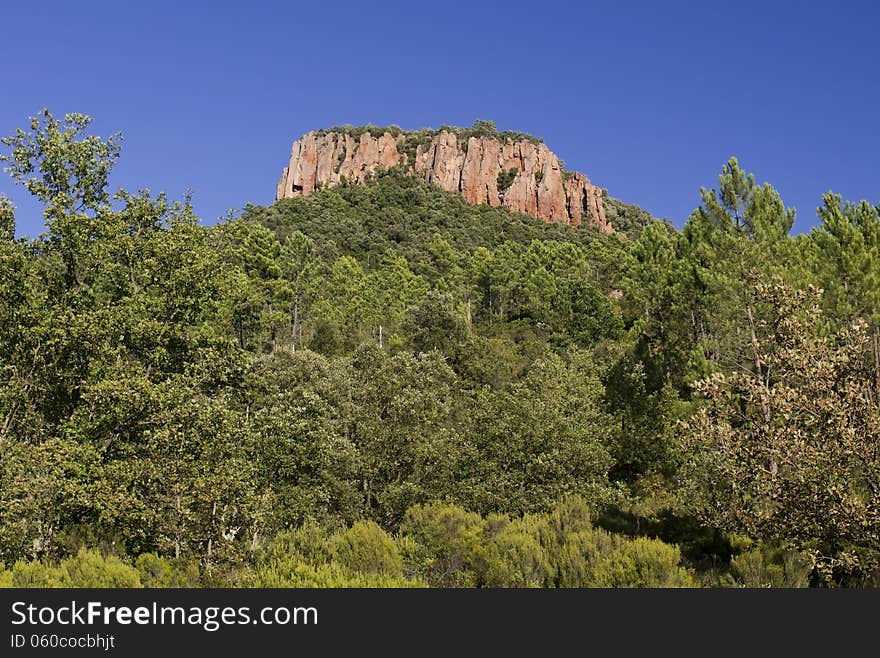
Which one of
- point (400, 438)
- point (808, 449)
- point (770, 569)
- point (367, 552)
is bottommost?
point (770, 569)

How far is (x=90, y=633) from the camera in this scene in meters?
7.36

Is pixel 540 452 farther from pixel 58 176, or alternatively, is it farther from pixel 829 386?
pixel 58 176

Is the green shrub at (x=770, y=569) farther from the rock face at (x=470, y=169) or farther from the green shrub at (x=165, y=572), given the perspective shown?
the rock face at (x=470, y=169)

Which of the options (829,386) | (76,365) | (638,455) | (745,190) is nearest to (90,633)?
(76,365)

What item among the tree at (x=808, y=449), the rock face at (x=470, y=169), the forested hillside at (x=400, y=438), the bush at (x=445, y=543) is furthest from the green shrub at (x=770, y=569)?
the rock face at (x=470, y=169)

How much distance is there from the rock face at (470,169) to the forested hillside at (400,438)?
10279 centimetres

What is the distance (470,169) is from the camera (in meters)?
132

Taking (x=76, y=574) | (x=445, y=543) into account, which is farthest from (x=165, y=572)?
(x=445, y=543)

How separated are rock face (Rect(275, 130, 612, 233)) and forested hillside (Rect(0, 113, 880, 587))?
102793mm

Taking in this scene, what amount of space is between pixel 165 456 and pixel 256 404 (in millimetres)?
7334

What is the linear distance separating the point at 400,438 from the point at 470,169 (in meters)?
118

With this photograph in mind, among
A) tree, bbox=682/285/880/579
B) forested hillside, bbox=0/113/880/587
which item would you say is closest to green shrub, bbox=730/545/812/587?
→ forested hillside, bbox=0/113/880/587

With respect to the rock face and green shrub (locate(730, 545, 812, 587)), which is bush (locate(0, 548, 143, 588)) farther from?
the rock face

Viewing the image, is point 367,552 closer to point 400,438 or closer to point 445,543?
point 445,543
